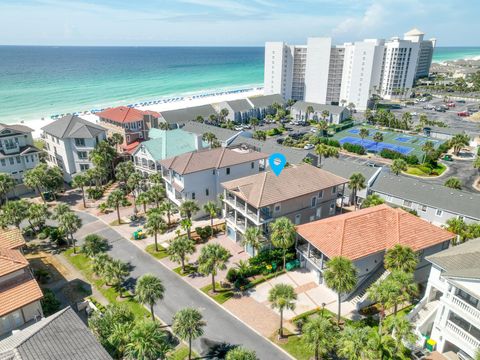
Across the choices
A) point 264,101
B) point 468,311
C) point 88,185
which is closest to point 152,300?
point 468,311

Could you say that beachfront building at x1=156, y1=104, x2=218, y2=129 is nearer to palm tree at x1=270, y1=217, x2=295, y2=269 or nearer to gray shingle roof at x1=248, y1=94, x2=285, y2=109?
gray shingle roof at x1=248, y1=94, x2=285, y2=109

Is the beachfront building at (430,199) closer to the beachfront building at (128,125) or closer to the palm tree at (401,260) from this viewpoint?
the palm tree at (401,260)

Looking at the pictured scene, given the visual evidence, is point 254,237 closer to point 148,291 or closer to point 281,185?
point 281,185

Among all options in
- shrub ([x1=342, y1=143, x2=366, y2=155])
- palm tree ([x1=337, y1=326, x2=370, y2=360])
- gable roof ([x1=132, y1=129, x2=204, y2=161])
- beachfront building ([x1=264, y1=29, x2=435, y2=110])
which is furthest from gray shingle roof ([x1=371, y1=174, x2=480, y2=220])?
beachfront building ([x1=264, y1=29, x2=435, y2=110])

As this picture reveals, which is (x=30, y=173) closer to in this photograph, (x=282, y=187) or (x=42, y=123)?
(x=282, y=187)

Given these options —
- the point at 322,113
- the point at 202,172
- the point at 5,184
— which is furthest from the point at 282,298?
the point at 322,113

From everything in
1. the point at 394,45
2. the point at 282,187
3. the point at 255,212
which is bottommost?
the point at 255,212
